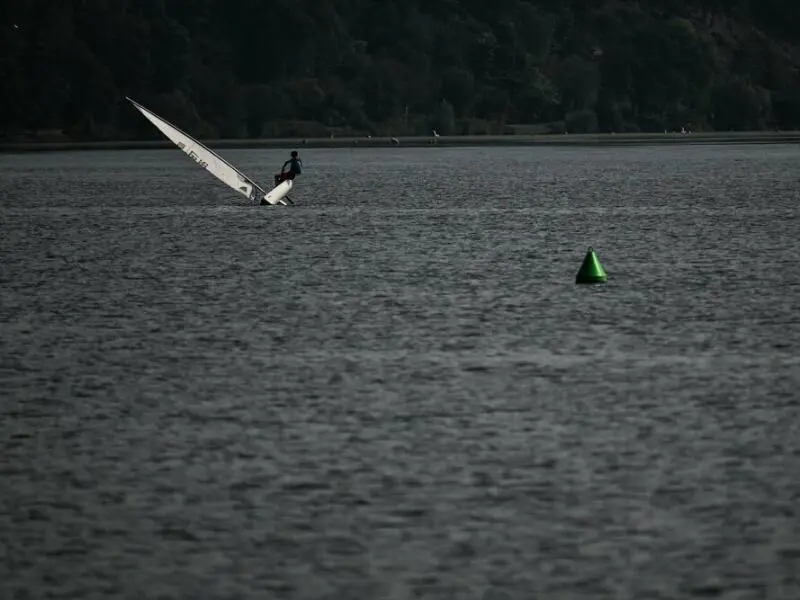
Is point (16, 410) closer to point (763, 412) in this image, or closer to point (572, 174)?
point (763, 412)

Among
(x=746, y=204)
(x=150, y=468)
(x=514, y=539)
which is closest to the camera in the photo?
(x=514, y=539)

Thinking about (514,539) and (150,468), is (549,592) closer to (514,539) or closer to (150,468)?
(514,539)

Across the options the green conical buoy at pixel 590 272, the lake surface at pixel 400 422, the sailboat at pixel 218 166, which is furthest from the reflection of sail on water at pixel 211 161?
the green conical buoy at pixel 590 272

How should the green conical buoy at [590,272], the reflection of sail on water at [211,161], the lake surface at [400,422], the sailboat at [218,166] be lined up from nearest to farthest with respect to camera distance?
the lake surface at [400,422] < the green conical buoy at [590,272] < the sailboat at [218,166] < the reflection of sail on water at [211,161]

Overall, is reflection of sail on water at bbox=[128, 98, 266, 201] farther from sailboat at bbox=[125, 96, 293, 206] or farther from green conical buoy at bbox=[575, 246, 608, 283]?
green conical buoy at bbox=[575, 246, 608, 283]

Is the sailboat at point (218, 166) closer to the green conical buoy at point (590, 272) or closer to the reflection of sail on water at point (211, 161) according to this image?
the reflection of sail on water at point (211, 161)

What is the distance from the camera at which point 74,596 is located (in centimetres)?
1143

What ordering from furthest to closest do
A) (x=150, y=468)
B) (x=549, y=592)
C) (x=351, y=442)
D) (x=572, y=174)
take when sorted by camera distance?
(x=572, y=174) → (x=351, y=442) → (x=150, y=468) → (x=549, y=592)

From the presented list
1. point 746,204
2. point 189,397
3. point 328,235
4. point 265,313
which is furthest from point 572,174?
point 189,397

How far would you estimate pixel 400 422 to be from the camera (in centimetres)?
1767

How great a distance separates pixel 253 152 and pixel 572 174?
220 feet

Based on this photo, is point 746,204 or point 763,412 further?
point 746,204

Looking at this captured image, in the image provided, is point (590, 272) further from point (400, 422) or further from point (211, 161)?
point (211, 161)

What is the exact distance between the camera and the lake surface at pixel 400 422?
12125 mm
